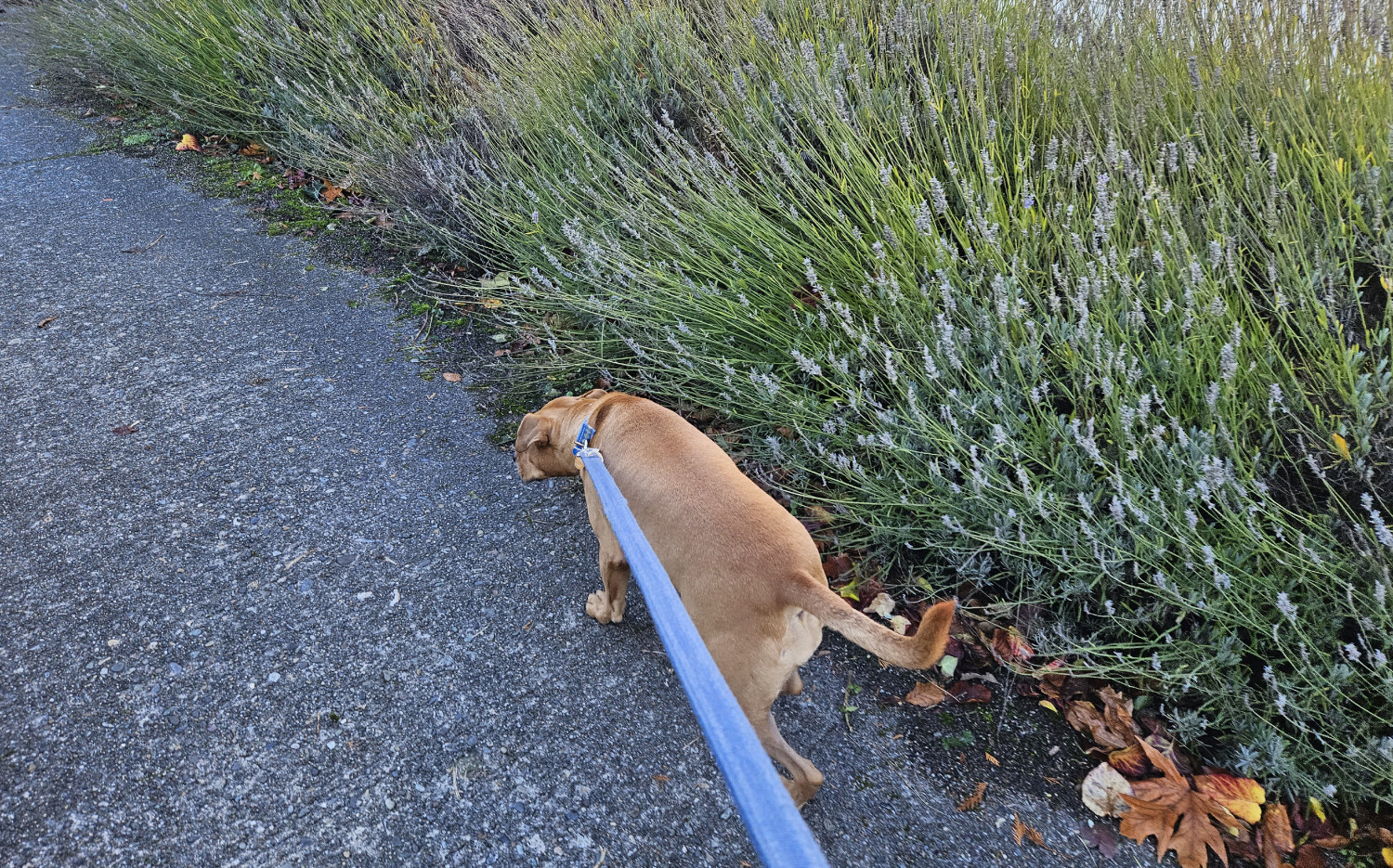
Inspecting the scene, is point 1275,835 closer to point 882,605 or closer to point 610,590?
point 882,605

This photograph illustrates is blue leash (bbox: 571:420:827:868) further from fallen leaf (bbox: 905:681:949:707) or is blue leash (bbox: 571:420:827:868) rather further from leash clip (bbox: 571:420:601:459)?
fallen leaf (bbox: 905:681:949:707)

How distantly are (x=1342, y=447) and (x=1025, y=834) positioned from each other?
1212mm

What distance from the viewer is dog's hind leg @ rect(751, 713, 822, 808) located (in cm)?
199

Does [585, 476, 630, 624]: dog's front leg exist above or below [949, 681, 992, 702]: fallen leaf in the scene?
above

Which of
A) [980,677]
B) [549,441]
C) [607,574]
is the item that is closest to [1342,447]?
[980,677]

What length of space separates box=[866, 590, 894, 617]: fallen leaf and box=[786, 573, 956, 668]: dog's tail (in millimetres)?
672

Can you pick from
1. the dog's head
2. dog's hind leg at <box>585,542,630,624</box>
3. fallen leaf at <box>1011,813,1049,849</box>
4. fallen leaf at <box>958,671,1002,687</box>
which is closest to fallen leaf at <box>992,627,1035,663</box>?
fallen leaf at <box>958,671,1002,687</box>

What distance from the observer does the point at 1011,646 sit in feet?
7.72

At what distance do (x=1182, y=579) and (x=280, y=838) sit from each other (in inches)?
93.4

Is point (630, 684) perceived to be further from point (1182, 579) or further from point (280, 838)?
point (1182, 579)

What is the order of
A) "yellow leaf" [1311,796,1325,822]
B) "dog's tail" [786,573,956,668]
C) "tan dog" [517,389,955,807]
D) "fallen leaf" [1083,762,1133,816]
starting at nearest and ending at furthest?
"dog's tail" [786,573,956,668], "tan dog" [517,389,955,807], "yellow leaf" [1311,796,1325,822], "fallen leaf" [1083,762,1133,816]

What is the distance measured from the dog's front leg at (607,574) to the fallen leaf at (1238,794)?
5.30 feet

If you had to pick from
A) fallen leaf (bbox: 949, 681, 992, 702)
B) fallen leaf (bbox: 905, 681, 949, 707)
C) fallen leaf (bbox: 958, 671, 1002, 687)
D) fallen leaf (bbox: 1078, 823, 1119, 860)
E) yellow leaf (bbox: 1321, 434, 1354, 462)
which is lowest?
fallen leaf (bbox: 1078, 823, 1119, 860)

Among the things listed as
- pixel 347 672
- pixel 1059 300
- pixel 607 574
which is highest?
pixel 1059 300
